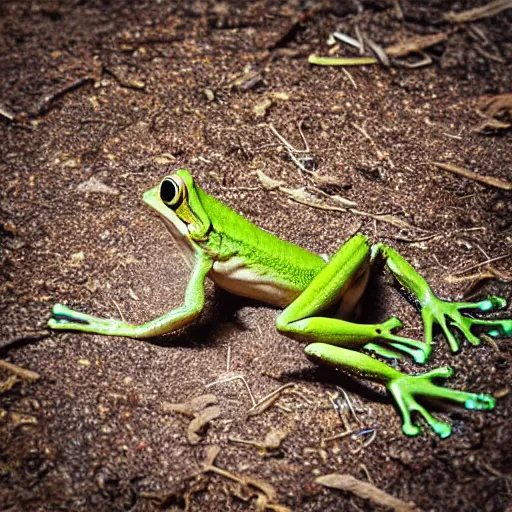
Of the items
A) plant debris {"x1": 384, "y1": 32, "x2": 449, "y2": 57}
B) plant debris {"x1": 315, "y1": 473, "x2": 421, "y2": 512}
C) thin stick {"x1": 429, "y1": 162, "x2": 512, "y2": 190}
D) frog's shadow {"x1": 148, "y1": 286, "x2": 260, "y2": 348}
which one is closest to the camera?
plant debris {"x1": 315, "y1": 473, "x2": 421, "y2": 512}

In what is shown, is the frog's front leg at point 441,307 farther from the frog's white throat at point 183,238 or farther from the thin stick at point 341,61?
the thin stick at point 341,61

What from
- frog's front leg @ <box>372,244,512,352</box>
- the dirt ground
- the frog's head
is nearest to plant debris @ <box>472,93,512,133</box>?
the dirt ground

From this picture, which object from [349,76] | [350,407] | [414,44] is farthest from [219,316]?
[414,44]

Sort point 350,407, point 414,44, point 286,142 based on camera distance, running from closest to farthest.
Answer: point 350,407 < point 286,142 < point 414,44

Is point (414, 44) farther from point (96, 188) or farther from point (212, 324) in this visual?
point (212, 324)

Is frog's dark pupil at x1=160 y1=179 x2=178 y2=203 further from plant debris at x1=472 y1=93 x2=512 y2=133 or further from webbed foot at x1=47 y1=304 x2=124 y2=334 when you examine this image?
plant debris at x1=472 y1=93 x2=512 y2=133
